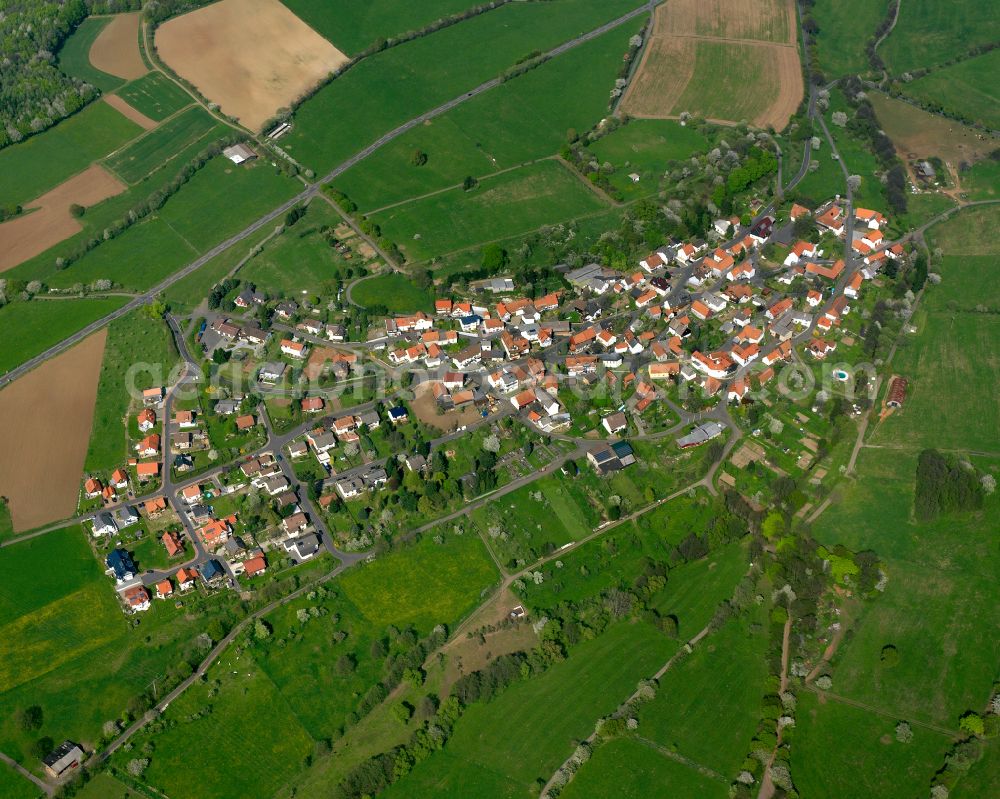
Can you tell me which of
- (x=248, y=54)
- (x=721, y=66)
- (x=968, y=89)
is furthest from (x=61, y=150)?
(x=968, y=89)

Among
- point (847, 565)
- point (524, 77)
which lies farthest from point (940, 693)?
point (524, 77)

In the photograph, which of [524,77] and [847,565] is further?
[524,77]

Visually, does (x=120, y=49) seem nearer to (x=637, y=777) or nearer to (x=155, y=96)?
(x=155, y=96)

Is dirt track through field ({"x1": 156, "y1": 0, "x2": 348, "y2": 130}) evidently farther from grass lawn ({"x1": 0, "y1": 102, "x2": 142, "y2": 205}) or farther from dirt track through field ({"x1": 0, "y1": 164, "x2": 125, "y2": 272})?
dirt track through field ({"x1": 0, "y1": 164, "x2": 125, "y2": 272})

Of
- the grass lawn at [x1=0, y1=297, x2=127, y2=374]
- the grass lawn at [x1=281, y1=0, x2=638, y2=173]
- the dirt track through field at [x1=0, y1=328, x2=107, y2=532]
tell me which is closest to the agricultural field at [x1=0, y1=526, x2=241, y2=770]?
the dirt track through field at [x1=0, y1=328, x2=107, y2=532]

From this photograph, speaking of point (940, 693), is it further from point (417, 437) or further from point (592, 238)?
point (592, 238)

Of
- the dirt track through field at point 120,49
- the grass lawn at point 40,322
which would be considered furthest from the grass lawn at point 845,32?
the grass lawn at point 40,322

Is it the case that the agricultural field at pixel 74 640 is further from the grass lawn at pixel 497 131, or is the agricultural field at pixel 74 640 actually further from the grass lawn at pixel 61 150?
the grass lawn at pixel 61 150
